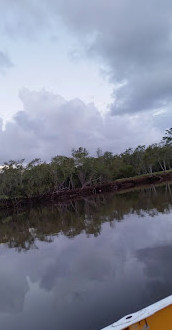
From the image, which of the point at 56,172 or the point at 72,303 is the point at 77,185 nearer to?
the point at 56,172

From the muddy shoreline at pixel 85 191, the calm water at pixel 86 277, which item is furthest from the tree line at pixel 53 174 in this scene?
the calm water at pixel 86 277

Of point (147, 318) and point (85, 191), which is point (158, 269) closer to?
point (147, 318)

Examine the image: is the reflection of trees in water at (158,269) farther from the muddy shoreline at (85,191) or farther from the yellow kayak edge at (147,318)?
the muddy shoreline at (85,191)

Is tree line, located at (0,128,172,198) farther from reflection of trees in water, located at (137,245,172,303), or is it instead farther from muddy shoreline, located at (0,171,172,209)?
reflection of trees in water, located at (137,245,172,303)

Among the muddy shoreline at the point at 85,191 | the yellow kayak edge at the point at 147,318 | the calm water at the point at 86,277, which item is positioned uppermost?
the muddy shoreline at the point at 85,191

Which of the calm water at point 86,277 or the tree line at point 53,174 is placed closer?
the calm water at point 86,277

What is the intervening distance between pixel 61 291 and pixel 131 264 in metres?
2.42

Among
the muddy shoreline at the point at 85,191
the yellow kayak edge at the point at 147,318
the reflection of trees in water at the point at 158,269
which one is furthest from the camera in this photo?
the muddy shoreline at the point at 85,191

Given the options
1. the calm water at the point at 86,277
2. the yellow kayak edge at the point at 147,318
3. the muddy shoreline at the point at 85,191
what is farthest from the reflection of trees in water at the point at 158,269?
the muddy shoreline at the point at 85,191

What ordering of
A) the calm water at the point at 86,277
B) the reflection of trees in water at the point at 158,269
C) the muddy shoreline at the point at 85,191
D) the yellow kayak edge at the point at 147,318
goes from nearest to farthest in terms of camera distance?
the yellow kayak edge at the point at 147,318
the calm water at the point at 86,277
the reflection of trees in water at the point at 158,269
the muddy shoreline at the point at 85,191

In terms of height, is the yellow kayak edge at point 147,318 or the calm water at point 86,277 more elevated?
the yellow kayak edge at point 147,318

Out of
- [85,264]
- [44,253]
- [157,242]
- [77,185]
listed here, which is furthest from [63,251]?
[77,185]

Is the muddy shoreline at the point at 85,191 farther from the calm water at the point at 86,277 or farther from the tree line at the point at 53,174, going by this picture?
the calm water at the point at 86,277

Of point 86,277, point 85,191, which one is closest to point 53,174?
point 85,191
